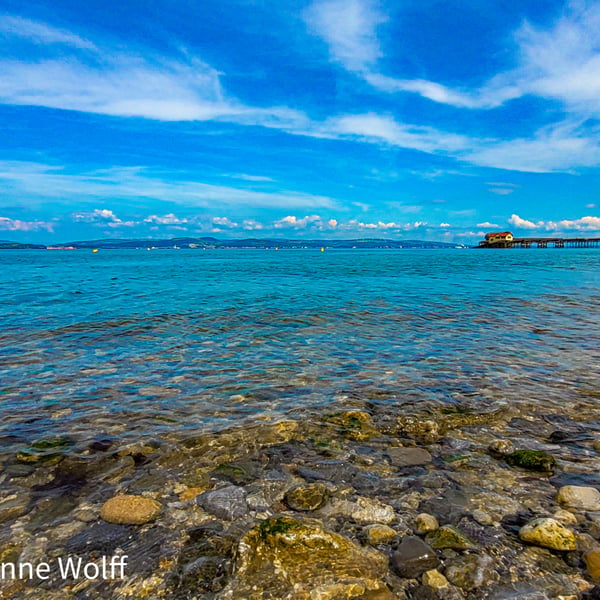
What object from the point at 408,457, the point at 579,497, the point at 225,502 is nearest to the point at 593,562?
the point at 579,497

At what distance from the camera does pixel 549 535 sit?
4207mm

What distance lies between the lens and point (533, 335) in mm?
14258

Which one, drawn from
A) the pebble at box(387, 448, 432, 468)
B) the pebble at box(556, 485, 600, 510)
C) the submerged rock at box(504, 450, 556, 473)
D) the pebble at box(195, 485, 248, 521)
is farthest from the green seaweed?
the submerged rock at box(504, 450, 556, 473)

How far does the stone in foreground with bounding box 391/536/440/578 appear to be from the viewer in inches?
153

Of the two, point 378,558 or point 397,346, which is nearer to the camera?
point 378,558

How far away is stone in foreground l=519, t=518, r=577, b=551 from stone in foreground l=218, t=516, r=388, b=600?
5.65ft

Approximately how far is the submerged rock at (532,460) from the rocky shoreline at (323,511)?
29mm

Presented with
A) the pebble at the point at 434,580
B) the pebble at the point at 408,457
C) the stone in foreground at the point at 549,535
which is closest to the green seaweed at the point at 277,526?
the pebble at the point at 434,580

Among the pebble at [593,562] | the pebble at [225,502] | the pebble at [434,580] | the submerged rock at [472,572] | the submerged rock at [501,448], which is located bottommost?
the pebble at [225,502]

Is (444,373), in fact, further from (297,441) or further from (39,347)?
(39,347)

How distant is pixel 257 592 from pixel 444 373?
7.89m

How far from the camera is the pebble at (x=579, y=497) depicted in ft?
15.8

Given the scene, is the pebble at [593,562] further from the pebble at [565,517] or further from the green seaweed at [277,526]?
the green seaweed at [277,526]

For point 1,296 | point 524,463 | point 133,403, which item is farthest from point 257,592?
point 1,296
